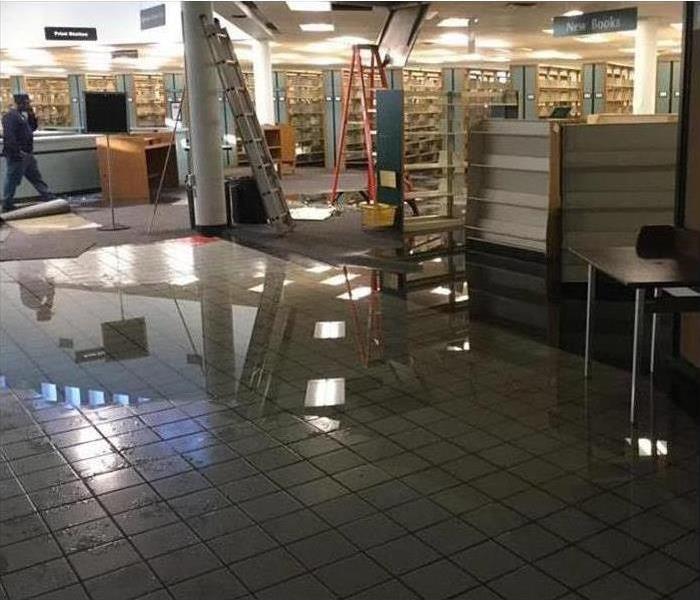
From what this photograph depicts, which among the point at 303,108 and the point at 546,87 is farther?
the point at 546,87

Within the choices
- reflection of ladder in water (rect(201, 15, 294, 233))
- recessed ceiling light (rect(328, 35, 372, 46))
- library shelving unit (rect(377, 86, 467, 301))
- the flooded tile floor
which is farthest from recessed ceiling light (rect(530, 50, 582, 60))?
the flooded tile floor

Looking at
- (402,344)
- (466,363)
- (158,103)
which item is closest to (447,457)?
(466,363)

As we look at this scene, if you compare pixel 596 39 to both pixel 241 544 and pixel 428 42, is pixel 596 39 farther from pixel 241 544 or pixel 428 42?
pixel 241 544

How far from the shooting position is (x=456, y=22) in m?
14.3

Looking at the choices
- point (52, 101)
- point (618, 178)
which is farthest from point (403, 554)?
point (52, 101)

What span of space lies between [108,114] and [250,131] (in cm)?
242

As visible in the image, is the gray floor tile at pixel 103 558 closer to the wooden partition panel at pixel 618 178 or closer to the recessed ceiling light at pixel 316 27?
the wooden partition panel at pixel 618 178

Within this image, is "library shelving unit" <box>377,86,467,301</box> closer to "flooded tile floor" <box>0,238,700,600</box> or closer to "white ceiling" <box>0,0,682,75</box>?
"white ceiling" <box>0,0,682,75</box>

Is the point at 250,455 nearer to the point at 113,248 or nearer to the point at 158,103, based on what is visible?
the point at 113,248

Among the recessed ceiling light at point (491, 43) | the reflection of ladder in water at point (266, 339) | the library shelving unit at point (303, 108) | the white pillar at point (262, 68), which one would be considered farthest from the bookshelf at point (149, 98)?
the reflection of ladder in water at point (266, 339)

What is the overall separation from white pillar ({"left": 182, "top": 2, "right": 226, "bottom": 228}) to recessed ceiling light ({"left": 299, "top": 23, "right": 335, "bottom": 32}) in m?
4.51

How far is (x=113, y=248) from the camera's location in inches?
387

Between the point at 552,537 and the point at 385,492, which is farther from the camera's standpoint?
the point at 385,492

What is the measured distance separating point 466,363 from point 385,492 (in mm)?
1847
